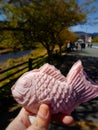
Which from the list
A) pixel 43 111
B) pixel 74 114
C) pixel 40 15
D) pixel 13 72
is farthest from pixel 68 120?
pixel 40 15

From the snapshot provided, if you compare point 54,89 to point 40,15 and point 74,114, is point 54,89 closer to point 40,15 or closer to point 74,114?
point 74,114

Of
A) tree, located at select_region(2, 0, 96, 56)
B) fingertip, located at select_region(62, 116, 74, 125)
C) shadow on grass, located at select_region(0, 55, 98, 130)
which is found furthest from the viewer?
tree, located at select_region(2, 0, 96, 56)

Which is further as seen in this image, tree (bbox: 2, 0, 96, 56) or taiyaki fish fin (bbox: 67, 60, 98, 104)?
tree (bbox: 2, 0, 96, 56)

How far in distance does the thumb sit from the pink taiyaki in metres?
0.03

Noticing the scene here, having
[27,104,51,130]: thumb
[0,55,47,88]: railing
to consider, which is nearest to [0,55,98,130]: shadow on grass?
[0,55,47,88]: railing

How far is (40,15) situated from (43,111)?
1630 cm

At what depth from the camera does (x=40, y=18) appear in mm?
17719

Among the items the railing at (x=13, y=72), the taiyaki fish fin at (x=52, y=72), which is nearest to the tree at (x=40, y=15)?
the railing at (x=13, y=72)

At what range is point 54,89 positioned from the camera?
1.36m

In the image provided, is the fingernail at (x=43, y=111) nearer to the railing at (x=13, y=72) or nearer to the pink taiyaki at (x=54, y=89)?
the pink taiyaki at (x=54, y=89)

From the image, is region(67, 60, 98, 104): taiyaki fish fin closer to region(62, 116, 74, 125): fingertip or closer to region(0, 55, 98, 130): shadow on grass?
region(62, 116, 74, 125): fingertip

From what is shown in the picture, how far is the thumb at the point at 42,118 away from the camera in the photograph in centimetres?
134

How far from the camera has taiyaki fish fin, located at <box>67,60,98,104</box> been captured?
1345mm

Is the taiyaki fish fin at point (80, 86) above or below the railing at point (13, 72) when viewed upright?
above
